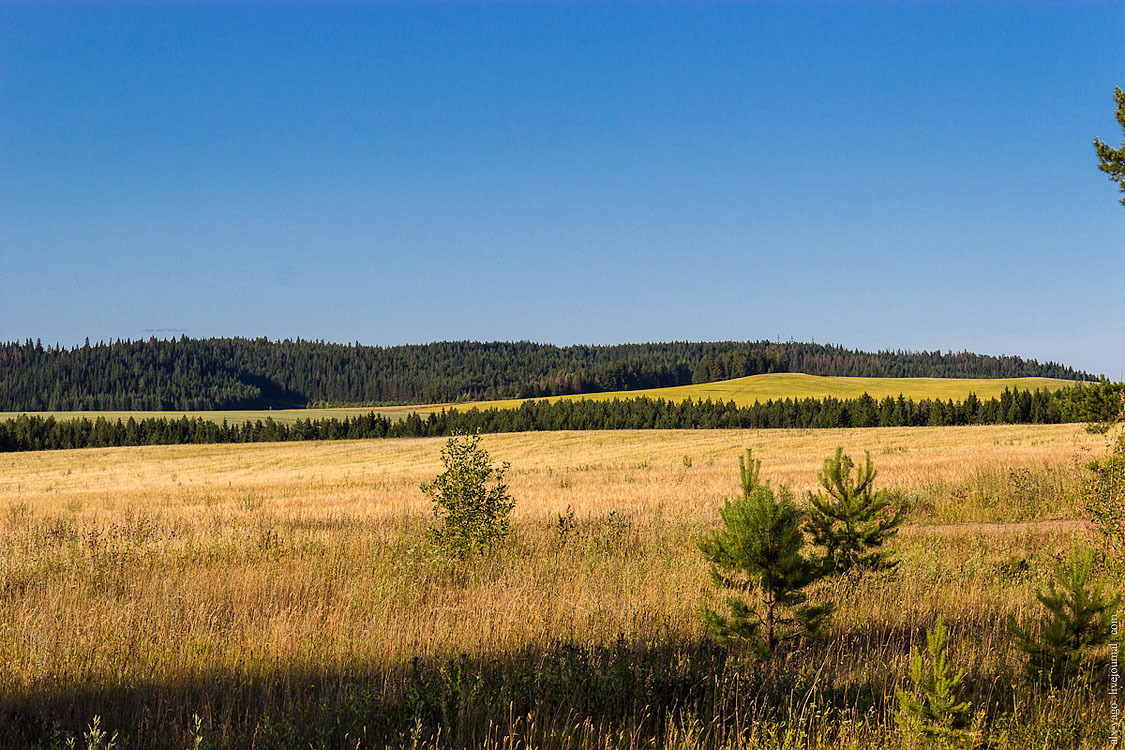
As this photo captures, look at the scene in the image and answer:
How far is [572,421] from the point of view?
3378 inches

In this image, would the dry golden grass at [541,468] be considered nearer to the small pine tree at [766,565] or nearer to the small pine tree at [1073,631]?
the small pine tree at [1073,631]

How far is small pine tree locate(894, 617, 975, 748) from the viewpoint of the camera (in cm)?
361

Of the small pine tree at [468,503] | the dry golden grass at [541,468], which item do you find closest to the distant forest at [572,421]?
the dry golden grass at [541,468]

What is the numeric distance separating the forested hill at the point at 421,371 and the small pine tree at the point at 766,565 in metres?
117

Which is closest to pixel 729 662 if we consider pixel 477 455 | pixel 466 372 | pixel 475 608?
pixel 475 608

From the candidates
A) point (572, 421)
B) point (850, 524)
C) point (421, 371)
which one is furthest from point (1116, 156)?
point (421, 371)

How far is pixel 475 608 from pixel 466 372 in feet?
545

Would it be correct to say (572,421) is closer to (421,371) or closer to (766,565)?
(766,565)

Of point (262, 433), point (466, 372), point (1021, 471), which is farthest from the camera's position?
point (466, 372)

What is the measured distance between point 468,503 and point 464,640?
371 cm

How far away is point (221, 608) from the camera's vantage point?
21.3 ft

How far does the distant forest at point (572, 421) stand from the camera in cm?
7156

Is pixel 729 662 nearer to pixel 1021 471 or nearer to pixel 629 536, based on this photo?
pixel 629 536

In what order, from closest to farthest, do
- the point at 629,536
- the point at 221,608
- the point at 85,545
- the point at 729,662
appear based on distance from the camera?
Answer: 1. the point at 729,662
2. the point at 221,608
3. the point at 85,545
4. the point at 629,536
